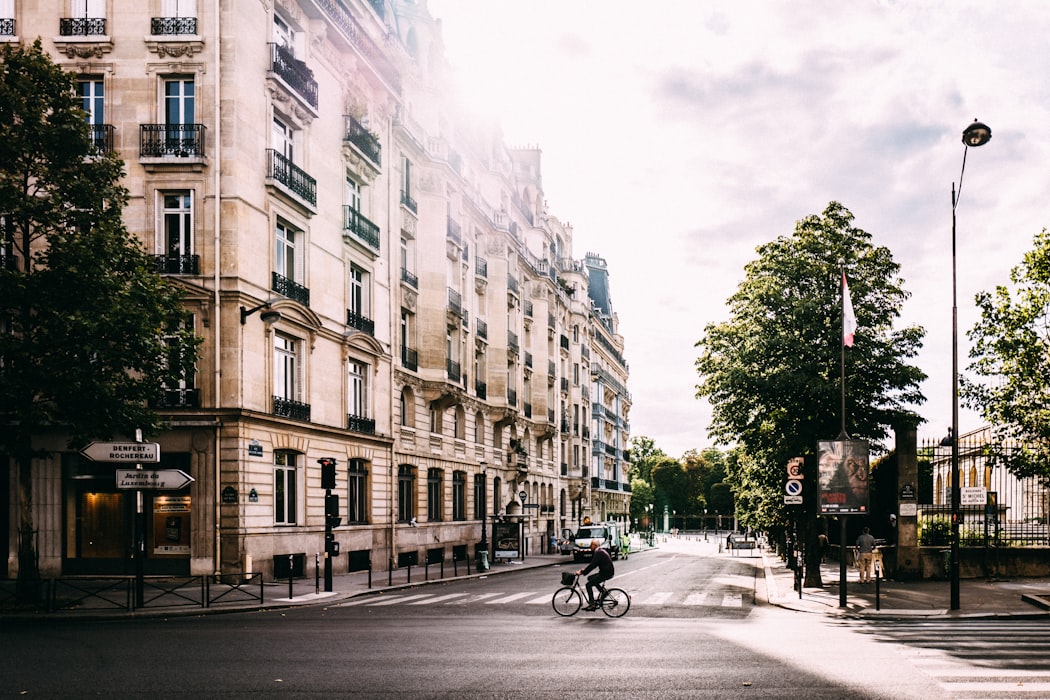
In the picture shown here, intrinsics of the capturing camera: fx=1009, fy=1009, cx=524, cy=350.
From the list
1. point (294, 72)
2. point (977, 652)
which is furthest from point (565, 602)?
point (294, 72)

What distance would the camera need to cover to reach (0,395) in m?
22.9

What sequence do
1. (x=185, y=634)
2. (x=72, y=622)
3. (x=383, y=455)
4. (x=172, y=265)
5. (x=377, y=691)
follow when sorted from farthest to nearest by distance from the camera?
(x=383, y=455), (x=172, y=265), (x=72, y=622), (x=185, y=634), (x=377, y=691)

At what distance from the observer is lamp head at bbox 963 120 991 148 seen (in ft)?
77.6

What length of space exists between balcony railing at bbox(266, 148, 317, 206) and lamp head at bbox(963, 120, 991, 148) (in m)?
21.1

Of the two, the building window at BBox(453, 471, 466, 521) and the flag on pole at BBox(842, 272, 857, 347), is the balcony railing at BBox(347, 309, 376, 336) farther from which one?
the flag on pole at BBox(842, 272, 857, 347)

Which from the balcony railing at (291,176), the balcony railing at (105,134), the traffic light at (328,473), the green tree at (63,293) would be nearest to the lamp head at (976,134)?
the traffic light at (328,473)

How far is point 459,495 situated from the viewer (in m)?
54.9

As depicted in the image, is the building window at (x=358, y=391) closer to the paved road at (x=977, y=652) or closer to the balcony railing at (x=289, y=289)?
the balcony railing at (x=289, y=289)

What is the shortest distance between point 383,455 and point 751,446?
638 inches

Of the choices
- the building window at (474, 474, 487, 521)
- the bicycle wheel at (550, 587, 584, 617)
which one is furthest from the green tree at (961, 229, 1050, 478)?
Answer: the building window at (474, 474, 487, 521)

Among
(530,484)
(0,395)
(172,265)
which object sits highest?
(172,265)

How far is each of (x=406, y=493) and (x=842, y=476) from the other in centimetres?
2440

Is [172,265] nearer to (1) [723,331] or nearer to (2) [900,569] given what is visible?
(1) [723,331]

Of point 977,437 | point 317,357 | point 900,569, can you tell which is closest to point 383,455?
point 317,357
